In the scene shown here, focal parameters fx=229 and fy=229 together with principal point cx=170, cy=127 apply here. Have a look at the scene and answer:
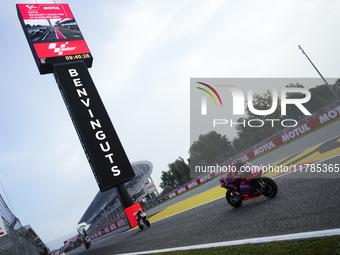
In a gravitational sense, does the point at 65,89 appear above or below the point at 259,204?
above

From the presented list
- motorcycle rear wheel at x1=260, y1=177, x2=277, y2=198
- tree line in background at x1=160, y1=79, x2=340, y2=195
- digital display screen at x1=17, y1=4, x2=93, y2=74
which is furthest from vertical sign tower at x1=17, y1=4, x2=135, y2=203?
tree line in background at x1=160, y1=79, x2=340, y2=195

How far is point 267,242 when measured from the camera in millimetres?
3697

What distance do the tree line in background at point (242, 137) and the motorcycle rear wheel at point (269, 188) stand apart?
66.0 feet

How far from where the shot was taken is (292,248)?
10.5ft

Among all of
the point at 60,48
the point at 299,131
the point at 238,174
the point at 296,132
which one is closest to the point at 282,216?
the point at 238,174

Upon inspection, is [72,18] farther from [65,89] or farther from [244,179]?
[244,179]

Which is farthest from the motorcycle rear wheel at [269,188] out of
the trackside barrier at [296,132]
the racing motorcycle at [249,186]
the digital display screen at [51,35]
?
the digital display screen at [51,35]

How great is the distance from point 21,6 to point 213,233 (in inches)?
920

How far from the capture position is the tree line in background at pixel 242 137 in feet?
84.7

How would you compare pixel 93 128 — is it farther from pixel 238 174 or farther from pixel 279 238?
pixel 279 238

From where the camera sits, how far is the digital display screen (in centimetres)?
1788

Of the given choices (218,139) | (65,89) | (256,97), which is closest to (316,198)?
(65,89)

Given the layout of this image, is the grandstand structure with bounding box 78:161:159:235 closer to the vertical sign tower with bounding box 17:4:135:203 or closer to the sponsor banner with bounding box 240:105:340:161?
the sponsor banner with bounding box 240:105:340:161

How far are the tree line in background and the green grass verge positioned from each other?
22838 millimetres
